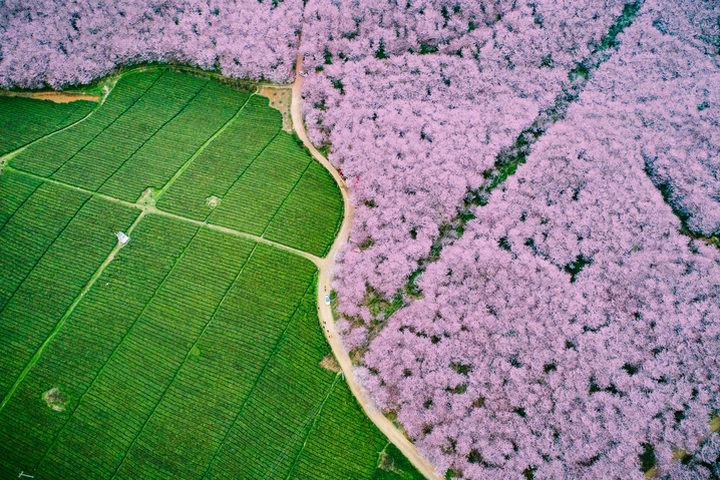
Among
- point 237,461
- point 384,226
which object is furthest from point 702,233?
point 237,461

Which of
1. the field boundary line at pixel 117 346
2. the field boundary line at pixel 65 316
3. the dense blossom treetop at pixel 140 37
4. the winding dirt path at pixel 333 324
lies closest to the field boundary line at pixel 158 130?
the dense blossom treetop at pixel 140 37

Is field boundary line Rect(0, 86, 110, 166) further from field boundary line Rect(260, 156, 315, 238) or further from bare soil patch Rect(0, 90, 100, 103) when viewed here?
field boundary line Rect(260, 156, 315, 238)

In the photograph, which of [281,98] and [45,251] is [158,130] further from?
[45,251]

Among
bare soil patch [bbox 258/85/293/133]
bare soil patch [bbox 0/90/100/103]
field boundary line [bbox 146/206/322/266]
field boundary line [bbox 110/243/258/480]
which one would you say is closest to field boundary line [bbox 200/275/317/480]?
field boundary line [bbox 146/206/322/266]

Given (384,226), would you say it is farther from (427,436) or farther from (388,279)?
(427,436)

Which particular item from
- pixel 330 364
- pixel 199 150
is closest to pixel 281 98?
pixel 199 150
